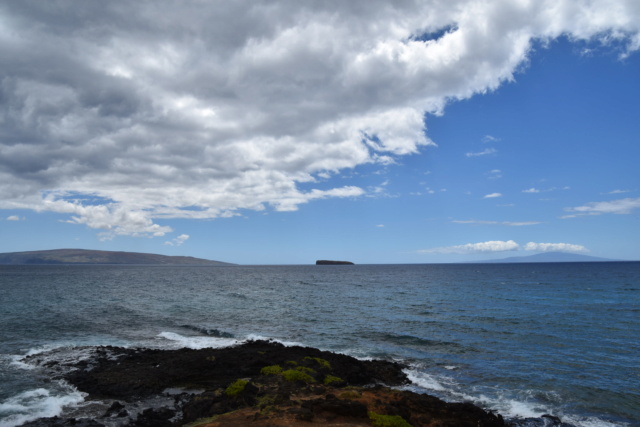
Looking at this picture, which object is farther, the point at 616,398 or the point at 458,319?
the point at 458,319

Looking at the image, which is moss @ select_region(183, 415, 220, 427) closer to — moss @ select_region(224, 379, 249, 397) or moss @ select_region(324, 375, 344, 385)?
moss @ select_region(224, 379, 249, 397)

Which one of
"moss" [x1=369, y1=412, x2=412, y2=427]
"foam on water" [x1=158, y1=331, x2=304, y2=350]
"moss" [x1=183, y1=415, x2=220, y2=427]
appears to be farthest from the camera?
"foam on water" [x1=158, y1=331, x2=304, y2=350]

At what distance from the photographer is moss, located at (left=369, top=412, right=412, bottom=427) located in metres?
16.1

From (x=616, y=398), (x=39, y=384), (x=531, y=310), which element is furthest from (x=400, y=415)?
(x=531, y=310)

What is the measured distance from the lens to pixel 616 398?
72.6 ft

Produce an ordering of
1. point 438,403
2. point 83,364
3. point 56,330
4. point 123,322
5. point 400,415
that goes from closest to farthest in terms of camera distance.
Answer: point 400,415 → point 438,403 → point 83,364 → point 56,330 → point 123,322

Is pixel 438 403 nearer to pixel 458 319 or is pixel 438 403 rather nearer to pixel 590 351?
pixel 590 351

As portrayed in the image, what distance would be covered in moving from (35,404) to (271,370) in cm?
1267

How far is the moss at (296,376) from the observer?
22641 millimetres

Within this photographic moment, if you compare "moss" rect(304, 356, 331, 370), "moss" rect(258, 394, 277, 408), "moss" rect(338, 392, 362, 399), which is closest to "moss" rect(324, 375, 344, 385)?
"moss" rect(304, 356, 331, 370)

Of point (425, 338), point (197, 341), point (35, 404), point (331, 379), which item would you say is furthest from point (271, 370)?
point (425, 338)

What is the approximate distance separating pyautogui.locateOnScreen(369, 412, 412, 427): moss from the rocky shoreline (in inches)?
1.6

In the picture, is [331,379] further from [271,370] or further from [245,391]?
[245,391]

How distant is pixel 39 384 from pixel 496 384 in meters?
28.5
